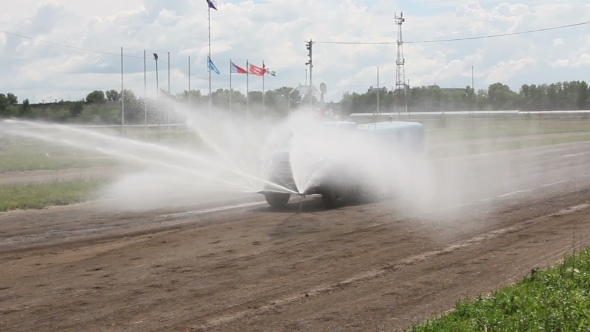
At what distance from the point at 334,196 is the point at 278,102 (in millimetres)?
40842

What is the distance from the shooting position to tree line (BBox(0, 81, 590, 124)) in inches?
1842

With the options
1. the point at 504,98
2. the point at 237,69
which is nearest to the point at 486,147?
the point at 237,69

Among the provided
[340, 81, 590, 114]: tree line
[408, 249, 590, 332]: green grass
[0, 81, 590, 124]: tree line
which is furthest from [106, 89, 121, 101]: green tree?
[408, 249, 590, 332]: green grass

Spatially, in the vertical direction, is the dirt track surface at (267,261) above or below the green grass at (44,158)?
below

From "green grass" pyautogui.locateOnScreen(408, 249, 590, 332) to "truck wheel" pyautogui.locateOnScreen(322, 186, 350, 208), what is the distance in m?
7.53

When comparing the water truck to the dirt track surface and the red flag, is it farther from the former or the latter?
the red flag

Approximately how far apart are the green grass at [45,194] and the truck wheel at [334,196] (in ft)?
22.0

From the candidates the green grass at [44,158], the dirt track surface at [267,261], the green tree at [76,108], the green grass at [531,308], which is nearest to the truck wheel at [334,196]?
the dirt track surface at [267,261]

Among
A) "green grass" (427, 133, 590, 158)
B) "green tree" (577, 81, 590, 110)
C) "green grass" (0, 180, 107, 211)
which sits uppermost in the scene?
"green tree" (577, 81, 590, 110)

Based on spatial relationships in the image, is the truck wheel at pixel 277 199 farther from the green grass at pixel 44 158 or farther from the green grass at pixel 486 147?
the green grass at pixel 486 147

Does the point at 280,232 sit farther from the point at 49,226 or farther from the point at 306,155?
the point at 49,226

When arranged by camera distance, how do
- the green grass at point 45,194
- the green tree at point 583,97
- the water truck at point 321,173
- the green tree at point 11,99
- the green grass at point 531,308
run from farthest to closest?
1. the green tree at point 583,97
2. the green tree at point 11,99
3. the green grass at point 45,194
4. the water truck at point 321,173
5. the green grass at point 531,308

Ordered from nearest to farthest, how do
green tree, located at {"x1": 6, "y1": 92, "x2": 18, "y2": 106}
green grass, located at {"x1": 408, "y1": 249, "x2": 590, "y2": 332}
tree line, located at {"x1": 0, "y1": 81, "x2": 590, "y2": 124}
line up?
green grass, located at {"x1": 408, "y1": 249, "x2": 590, "y2": 332}, tree line, located at {"x1": 0, "y1": 81, "x2": 590, "y2": 124}, green tree, located at {"x1": 6, "y1": 92, "x2": 18, "y2": 106}

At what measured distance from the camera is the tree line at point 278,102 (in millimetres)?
46781
